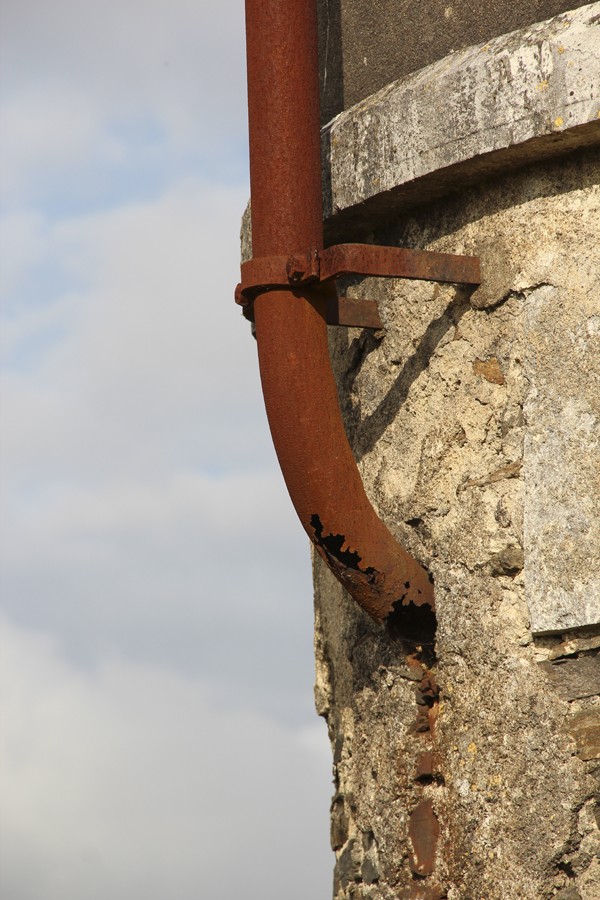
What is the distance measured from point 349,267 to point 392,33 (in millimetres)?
812

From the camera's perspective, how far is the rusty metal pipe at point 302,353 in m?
3.09

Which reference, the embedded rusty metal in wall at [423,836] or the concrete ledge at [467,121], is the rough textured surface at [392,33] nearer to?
the concrete ledge at [467,121]

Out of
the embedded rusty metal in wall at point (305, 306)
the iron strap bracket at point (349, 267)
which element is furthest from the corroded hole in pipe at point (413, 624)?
the iron strap bracket at point (349, 267)

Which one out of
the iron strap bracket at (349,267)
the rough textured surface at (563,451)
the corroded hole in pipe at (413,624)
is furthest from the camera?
the corroded hole in pipe at (413,624)

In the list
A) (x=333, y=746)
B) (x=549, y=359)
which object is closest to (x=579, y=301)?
(x=549, y=359)

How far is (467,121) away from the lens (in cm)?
308

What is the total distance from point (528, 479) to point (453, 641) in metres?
0.41

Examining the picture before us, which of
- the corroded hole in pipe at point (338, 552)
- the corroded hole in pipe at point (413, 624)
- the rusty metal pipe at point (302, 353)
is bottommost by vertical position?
the corroded hole in pipe at point (413, 624)

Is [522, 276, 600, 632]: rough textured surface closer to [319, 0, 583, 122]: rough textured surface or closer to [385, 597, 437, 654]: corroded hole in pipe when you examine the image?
[385, 597, 437, 654]: corroded hole in pipe

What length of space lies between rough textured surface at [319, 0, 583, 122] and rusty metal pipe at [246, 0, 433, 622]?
13.6 inches

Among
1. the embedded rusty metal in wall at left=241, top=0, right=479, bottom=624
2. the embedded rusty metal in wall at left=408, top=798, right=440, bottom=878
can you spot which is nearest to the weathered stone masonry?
the embedded rusty metal in wall at left=408, top=798, right=440, bottom=878

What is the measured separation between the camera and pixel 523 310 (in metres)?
3.05

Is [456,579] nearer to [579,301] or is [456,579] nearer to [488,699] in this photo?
[488,699]

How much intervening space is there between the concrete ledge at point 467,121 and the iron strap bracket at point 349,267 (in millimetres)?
209
